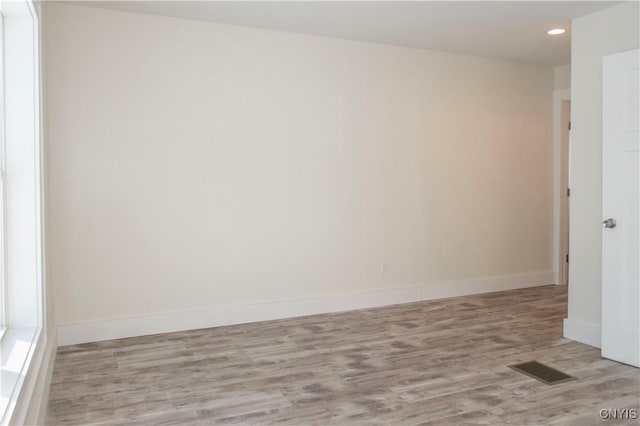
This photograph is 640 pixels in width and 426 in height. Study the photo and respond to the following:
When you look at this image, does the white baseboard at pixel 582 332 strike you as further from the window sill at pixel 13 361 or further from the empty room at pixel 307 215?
the window sill at pixel 13 361

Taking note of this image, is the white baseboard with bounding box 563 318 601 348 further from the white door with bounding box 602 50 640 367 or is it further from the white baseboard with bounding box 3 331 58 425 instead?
the white baseboard with bounding box 3 331 58 425

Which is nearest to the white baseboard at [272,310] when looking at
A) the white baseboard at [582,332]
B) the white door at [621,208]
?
the white baseboard at [582,332]

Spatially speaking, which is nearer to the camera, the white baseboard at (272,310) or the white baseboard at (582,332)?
the white baseboard at (582,332)

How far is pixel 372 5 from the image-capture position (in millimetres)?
3770

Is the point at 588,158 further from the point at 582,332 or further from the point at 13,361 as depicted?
the point at 13,361

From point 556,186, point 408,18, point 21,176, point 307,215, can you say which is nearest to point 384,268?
point 307,215

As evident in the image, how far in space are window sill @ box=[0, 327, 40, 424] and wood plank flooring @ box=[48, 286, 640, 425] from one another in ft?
1.60

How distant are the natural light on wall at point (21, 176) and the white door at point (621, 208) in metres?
3.58

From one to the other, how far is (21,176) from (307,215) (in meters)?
2.48

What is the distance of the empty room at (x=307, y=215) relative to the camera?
8.98 feet

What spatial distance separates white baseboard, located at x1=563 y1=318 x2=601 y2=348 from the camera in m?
3.77

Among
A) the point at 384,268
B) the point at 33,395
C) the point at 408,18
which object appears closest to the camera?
the point at 33,395

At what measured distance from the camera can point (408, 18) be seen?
4.08 metres

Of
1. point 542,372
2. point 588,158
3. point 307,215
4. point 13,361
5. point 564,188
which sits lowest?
point 542,372
